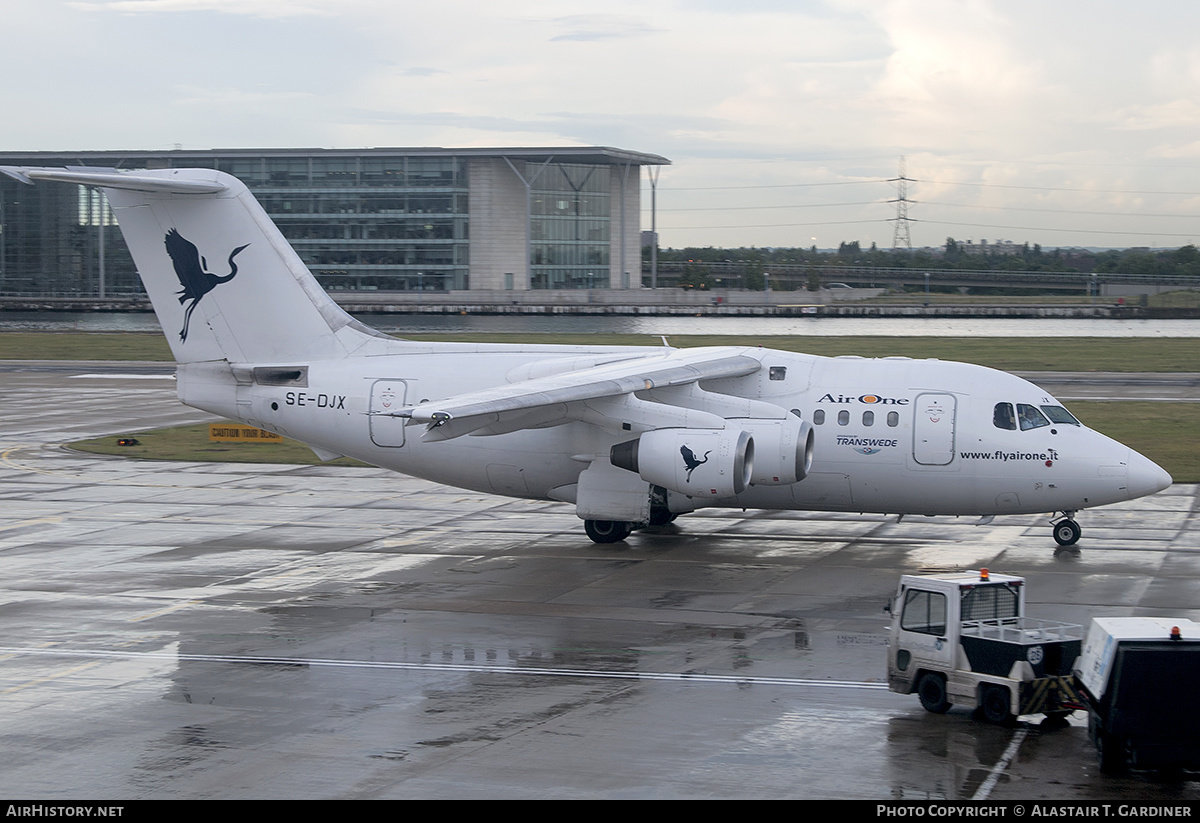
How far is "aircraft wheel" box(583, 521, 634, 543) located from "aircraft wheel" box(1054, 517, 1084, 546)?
835 cm

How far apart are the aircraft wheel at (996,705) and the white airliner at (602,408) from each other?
8.38m

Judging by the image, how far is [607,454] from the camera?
24.5 metres

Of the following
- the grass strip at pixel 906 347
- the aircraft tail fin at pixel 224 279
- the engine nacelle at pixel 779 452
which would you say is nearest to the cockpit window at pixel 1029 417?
the engine nacelle at pixel 779 452

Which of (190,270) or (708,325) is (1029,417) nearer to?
(190,270)

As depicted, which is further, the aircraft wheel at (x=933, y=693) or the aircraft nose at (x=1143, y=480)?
the aircraft nose at (x=1143, y=480)

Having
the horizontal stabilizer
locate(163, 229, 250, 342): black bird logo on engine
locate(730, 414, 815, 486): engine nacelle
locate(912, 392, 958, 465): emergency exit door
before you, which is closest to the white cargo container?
locate(730, 414, 815, 486): engine nacelle

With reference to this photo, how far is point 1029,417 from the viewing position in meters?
24.0

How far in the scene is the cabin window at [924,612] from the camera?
14.7 metres

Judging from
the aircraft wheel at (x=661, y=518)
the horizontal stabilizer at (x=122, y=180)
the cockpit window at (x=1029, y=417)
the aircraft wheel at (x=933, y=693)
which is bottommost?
the aircraft wheel at (x=933, y=693)

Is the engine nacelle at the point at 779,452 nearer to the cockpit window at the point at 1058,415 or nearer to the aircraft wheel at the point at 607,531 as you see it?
the aircraft wheel at the point at 607,531

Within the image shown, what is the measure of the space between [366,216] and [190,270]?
385 ft

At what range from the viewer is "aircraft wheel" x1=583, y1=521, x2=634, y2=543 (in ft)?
82.7

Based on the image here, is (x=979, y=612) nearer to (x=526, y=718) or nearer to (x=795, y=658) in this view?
(x=795, y=658)
